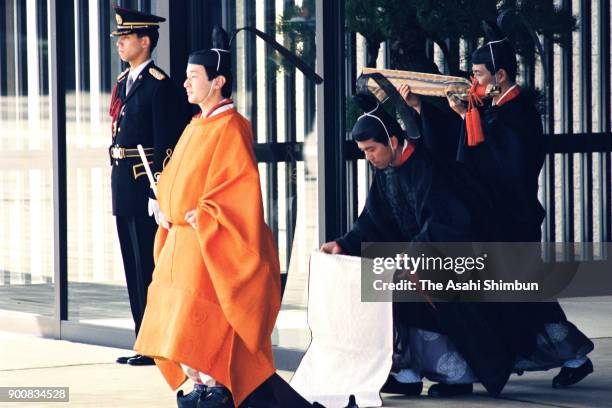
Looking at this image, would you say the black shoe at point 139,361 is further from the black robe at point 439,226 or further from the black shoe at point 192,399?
the black shoe at point 192,399

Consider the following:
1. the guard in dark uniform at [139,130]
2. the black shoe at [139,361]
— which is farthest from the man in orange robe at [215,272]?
the black shoe at [139,361]

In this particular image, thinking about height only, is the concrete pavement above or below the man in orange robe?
below

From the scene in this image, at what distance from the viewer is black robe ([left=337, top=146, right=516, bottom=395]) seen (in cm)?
628

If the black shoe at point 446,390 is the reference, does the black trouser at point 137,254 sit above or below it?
above

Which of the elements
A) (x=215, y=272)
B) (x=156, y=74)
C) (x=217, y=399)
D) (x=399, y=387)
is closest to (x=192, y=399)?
(x=217, y=399)

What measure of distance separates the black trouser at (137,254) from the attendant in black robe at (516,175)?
156 centimetres

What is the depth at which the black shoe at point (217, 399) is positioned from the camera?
5.82 metres

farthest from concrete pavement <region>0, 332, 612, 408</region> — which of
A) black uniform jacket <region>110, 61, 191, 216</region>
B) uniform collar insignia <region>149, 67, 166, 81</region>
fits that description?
uniform collar insignia <region>149, 67, 166, 81</region>

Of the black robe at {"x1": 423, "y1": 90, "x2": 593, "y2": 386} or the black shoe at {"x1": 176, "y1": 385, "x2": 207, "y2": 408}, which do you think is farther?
the black robe at {"x1": 423, "y1": 90, "x2": 593, "y2": 386}

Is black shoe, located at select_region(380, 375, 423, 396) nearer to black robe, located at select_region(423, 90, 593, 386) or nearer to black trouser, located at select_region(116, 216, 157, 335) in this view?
black robe, located at select_region(423, 90, 593, 386)

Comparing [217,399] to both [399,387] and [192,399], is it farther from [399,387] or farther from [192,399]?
[399,387]

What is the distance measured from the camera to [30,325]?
8773 millimetres

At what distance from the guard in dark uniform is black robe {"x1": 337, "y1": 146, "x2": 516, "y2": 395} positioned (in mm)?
1168

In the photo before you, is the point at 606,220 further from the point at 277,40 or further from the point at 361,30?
the point at 277,40
